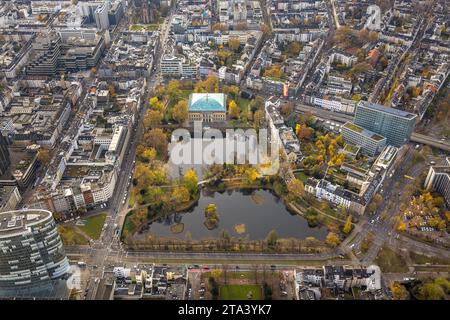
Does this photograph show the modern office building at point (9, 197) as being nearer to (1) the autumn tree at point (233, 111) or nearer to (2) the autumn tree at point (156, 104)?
(2) the autumn tree at point (156, 104)

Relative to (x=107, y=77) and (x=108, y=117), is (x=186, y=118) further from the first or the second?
(x=107, y=77)

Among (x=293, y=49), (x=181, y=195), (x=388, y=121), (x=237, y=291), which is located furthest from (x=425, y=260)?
(x=293, y=49)

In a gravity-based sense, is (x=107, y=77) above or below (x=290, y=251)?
above

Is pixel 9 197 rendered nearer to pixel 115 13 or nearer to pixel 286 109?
pixel 286 109

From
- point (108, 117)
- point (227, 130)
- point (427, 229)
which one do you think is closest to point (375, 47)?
point (227, 130)

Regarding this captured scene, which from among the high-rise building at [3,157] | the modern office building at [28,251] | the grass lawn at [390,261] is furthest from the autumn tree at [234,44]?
the modern office building at [28,251]

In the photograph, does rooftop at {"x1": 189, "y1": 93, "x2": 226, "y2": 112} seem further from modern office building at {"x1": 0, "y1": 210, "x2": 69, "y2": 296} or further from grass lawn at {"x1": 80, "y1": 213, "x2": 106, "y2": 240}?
modern office building at {"x1": 0, "y1": 210, "x2": 69, "y2": 296}

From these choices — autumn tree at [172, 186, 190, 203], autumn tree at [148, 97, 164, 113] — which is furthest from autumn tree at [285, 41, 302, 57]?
autumn tree at [172, 186, 190, 203]
